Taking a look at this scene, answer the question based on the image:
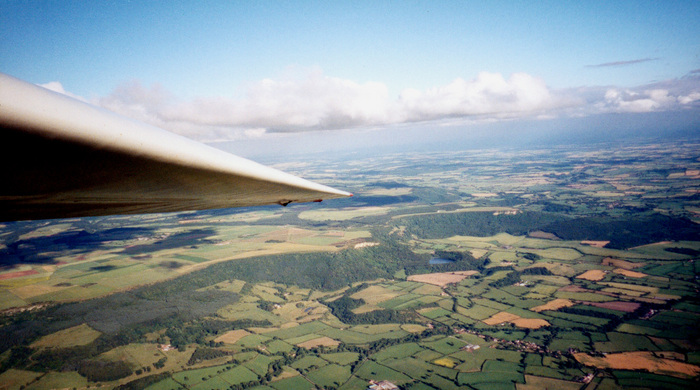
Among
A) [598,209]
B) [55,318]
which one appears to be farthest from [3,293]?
[598,209]

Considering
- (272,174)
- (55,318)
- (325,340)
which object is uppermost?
(272,174)

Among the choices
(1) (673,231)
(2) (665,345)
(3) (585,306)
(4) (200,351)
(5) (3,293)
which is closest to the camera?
(2) (665,345)

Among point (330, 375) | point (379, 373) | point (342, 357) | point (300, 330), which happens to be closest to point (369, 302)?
point (300, 330)

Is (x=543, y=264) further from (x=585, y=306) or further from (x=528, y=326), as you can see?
(x=528, y=326)

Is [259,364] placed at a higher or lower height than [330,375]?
higher

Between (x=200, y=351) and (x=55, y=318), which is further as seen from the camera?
(x=55, y=318)

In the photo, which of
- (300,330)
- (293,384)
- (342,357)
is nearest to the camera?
(293,384)

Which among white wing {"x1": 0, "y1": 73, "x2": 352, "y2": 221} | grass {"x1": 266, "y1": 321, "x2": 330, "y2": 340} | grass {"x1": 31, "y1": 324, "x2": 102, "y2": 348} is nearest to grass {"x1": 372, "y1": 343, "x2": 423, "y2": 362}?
grass {"x1": 266, "y1": 321, "x2": 330, "y2": 340}

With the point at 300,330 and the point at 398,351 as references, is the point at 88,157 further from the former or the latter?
the point at 300,330
